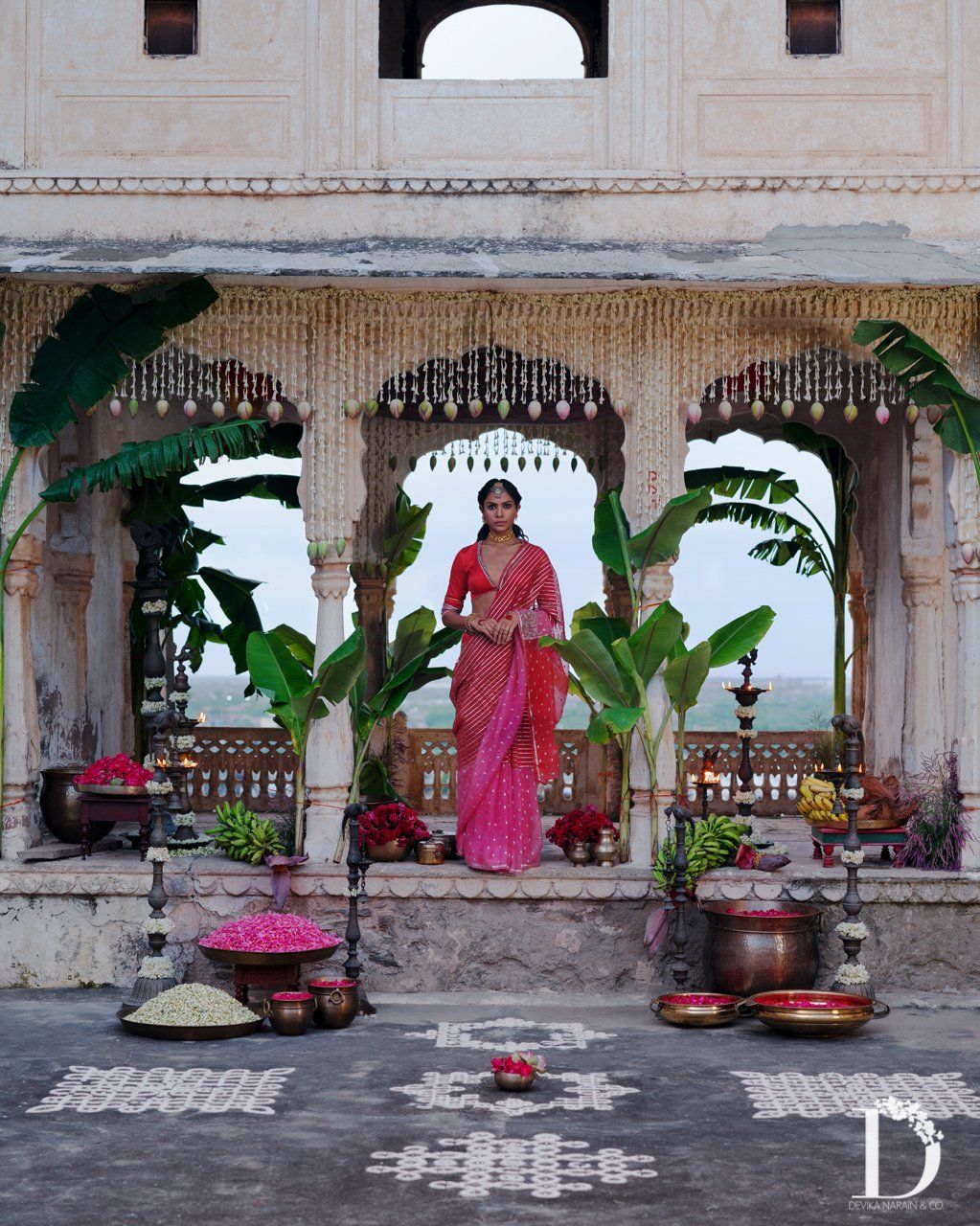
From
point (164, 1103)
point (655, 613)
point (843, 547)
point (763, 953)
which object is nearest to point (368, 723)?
point (655, 613)

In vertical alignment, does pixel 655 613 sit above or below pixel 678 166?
below

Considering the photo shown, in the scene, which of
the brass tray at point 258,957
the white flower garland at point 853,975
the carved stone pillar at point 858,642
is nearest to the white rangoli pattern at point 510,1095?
the brass tray at point 258,957

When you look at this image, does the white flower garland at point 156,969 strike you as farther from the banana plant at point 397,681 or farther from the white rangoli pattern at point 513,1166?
the white rangoli pattern at point 513,1166

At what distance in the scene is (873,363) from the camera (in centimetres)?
964

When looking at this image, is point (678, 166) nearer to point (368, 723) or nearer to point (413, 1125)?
point (368, 723)

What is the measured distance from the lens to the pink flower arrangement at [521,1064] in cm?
677

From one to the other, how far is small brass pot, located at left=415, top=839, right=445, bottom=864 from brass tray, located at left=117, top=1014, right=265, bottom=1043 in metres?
1.73

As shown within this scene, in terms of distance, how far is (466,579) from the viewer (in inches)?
383

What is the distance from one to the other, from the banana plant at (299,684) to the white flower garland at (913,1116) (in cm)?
369

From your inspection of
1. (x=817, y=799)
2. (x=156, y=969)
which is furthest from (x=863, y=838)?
(x=156, y=969)

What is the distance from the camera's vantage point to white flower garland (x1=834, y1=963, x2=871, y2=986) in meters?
8.40

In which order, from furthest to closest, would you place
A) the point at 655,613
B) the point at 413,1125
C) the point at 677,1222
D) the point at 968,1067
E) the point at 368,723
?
1. the point at 368,723
2. the point at 655,613
3. the point at 968,1067
4. the point at 413,1125
5. the point at 677,1222

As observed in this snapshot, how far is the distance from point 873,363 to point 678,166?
1.59 metres

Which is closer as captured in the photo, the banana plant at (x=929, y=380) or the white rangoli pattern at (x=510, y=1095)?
the white rangoli pattern at (x=510, y=1095)
